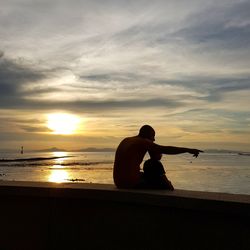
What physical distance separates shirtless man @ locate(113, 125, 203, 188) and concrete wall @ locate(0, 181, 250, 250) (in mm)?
423

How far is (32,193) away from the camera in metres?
5.61

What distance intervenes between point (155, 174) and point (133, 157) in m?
0.36

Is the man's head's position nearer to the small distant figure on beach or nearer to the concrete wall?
the small distant figure on beach

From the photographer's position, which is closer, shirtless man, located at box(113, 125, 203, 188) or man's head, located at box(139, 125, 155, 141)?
shirtless man, located at box(113, 125, 203, 188)

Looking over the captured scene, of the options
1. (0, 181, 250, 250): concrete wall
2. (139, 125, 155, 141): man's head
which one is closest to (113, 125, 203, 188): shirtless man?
(139, 125, 155, 141): man's head

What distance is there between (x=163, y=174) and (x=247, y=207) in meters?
1.59

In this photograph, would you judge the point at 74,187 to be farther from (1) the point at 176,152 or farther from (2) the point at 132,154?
(1) the point at 176,152

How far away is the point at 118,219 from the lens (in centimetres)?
516

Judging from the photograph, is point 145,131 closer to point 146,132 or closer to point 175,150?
point 146,132

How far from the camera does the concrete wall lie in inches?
179

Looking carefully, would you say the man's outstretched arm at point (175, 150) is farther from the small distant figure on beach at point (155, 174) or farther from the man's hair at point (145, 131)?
the man's hair at point (145, 131)

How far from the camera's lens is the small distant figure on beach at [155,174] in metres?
5.66

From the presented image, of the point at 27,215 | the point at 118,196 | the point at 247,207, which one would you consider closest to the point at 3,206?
the point at 27,215

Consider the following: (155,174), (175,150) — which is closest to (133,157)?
(155,174)
